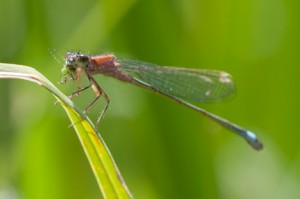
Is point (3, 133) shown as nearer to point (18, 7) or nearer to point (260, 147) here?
point (18, 7)

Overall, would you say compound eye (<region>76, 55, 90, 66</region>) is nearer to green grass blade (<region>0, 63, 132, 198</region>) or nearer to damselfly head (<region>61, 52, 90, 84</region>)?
damselfly head (<region>61, 52, 90, 84</region>)

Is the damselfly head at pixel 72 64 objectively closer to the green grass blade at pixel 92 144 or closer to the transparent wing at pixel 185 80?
the transparent wing at pixel 185 80

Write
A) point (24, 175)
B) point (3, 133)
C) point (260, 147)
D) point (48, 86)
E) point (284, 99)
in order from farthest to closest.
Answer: point (3, 133)
point (284, 99)
point (260, 147)
point (24, 175)
point (48, 86)

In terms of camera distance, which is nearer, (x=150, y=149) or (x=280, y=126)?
(x=150, y=149)

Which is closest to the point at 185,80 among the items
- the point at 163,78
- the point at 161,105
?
the point at 163,78

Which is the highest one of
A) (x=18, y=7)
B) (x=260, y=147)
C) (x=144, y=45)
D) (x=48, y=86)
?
(x=18, y=7)

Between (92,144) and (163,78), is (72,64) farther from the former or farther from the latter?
(92,144)

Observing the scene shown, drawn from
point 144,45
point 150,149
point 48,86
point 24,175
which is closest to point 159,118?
point 150,149
